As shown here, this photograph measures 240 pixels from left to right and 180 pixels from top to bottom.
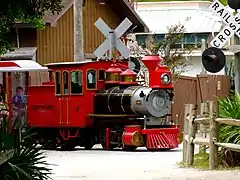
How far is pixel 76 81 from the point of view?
22.9 meters

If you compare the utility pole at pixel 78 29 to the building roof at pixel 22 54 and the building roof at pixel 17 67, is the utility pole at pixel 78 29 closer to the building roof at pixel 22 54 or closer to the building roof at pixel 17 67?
the building roof at pixel 17 67

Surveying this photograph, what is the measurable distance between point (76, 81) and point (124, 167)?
22.6ft

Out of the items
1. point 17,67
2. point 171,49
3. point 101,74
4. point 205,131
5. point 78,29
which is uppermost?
point 78,29

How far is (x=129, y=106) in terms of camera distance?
71.8 ft

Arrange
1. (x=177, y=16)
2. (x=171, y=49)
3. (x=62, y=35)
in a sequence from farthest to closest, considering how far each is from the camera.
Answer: (x=177, y=16), (x=171, y=49), (x=62, y=35)

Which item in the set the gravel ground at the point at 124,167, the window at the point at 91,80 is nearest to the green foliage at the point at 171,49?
the window at the point at 91,80

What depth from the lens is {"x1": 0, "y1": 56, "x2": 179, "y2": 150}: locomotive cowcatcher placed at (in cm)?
2169

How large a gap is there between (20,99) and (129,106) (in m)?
4.25

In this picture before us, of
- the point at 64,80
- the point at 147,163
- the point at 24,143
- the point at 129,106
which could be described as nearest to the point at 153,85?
the point at 129,106

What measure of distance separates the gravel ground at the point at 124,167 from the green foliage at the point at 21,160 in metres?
3.68

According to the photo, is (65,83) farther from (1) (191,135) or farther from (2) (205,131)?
(2) (205,131)

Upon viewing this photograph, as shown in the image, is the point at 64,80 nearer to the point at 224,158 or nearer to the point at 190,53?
the point at 224,158

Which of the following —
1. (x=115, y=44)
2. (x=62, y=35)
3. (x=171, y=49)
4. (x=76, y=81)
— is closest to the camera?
(x=115, y=44)

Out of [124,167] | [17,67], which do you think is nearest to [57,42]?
[17,67]
